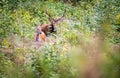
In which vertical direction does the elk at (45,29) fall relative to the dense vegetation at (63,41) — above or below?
below

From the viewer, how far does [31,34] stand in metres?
8.39

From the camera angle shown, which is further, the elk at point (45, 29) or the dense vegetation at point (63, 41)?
the elk at point (45, 29)

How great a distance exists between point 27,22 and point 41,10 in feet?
6.52

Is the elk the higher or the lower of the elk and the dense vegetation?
the lower

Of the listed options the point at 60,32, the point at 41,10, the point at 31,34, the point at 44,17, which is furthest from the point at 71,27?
the point at 41,10

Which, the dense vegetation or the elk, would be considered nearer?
the dense vegetation

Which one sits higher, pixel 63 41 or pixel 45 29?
pixel 63 41

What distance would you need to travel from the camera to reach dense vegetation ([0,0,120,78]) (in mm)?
1774

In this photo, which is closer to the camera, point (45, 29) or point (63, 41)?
point (63, 41)

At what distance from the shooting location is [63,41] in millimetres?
6750

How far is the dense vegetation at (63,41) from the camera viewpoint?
1774mm

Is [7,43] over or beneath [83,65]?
beneath

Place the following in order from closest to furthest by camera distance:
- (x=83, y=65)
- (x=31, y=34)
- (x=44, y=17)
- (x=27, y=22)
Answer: (x=83, y=65) < (x=31, y=34) < (x=27, y=22) < (x=44, y=17)

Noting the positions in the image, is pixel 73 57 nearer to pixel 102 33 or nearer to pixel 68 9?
pixel 102 33
